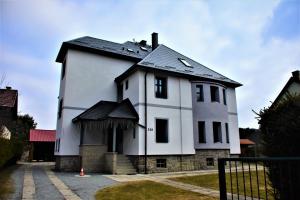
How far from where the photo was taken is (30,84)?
54.6 ft

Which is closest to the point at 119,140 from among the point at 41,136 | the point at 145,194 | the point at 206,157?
the point at 206,157

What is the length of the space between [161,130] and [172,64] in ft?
16.1

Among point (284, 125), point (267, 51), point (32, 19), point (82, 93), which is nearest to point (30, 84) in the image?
point (82, 93)

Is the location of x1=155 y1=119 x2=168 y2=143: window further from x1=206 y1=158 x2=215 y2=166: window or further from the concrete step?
x1=206 y1=158 x2=215 y2=166: window

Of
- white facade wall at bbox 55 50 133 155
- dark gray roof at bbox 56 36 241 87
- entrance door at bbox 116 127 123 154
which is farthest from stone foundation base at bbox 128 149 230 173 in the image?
dark gray roof at bbox 56 36 241 87

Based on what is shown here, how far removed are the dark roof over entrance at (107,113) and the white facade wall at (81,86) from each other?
0.62m

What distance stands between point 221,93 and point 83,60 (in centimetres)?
1044

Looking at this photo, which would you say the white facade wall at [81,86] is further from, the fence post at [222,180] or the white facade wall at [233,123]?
the fence post at [222,180]

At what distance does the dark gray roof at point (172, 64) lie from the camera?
15.4m

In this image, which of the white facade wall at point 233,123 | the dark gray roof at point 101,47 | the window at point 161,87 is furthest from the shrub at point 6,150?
the white facade wall at point 233,123

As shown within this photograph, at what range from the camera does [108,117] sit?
1316cm

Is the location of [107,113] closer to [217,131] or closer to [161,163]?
[161,163]

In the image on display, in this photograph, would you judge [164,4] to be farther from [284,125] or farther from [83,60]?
[83,60]

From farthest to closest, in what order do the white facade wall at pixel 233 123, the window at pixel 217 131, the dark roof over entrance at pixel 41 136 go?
the dark roof over entrance at pixel 41 136 → the white facade wall at pixel 233 123 → the window at pixel 217 131
